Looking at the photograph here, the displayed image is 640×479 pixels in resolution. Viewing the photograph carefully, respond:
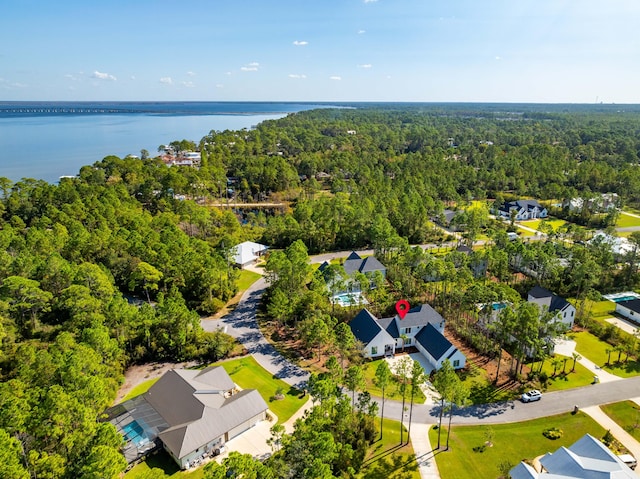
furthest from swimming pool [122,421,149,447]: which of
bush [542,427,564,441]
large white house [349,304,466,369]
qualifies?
bush [542,427,564,441]

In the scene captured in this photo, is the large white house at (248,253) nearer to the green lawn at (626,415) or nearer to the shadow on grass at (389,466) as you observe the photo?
the shadow on grass at (389,466)

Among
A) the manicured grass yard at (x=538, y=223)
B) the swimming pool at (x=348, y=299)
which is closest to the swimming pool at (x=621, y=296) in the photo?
the swimming pool at (x=348, y=299)

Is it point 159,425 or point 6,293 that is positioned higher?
point 6,293

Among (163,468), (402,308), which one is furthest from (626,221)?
(163,468)

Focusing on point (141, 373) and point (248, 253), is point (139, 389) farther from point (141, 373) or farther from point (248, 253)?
point (248, 253)

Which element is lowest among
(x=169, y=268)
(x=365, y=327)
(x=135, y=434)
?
(x=135, y=434)

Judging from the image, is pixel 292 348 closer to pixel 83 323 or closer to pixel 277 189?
pixel 83 323

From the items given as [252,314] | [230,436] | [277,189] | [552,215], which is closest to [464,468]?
[230,436]
